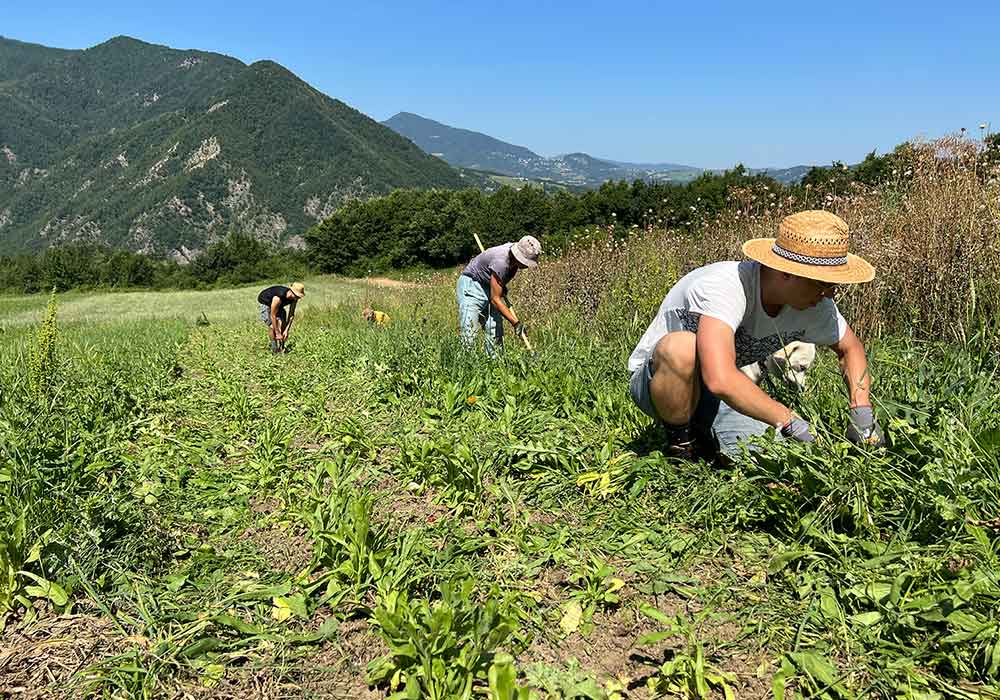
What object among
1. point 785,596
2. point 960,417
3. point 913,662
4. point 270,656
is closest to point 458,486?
point 270,656

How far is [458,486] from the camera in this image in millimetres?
2959

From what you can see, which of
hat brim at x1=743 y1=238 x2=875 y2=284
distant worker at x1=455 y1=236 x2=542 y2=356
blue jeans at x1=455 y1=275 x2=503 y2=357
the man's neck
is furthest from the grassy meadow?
blue jeans at x1=455 y1=275 x2=503 y2=357

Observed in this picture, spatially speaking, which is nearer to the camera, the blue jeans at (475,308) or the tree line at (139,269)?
the blue jeans at (475,308)

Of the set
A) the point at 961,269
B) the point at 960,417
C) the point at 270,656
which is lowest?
the point at 270,656

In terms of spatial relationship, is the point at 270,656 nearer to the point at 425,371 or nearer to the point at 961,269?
the point at 425,371

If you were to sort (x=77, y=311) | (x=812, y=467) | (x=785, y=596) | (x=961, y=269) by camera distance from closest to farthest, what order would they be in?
(x=785, y=596)
(x=812, y=467)
(x=961, y=269)
(x=77, y=311)

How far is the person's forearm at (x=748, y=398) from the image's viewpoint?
8.13ft

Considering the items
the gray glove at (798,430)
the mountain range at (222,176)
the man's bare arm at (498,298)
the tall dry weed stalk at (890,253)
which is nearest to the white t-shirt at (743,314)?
the gray glove at (798,430)

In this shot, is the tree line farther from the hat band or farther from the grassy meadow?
the hat band

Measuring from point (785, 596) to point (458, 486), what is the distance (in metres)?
1.44

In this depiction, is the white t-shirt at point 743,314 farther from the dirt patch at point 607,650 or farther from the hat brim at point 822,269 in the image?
the dirt patch at point 607,650

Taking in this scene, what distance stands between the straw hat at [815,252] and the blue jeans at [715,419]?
0.66 metres

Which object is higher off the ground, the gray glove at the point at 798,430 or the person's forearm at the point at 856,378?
the person's forearm at the point at 856,378

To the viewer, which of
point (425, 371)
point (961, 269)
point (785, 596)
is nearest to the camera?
point (785, 596)
